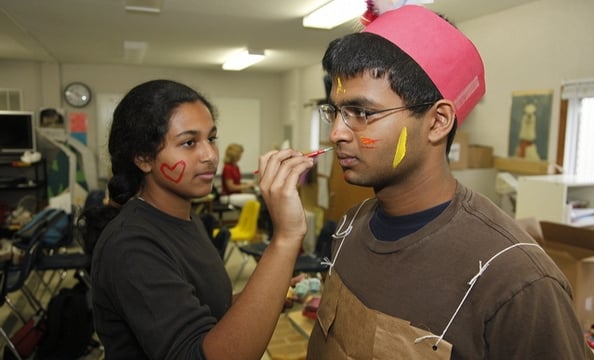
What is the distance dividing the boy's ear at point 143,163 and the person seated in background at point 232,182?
4959 mm

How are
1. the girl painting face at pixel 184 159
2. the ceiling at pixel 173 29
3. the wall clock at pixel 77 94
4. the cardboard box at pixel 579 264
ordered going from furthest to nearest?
the wall clock at pixel 77 94, the ceiling at pixel 173 29, the cardboard box at pixel 579 264, the girl painting face at pixel 184 159

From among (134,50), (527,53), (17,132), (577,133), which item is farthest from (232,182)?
(577,133)

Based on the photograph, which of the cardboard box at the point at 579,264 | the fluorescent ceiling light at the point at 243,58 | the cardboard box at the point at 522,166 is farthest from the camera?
the fluorescent ceiling light at the point at 243,58

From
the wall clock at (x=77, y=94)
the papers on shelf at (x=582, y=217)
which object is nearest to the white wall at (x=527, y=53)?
the papers on shelf at (x=582, y=217)

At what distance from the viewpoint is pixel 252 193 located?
6953 mm

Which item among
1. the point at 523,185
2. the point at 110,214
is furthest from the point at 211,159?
the point at 523,185

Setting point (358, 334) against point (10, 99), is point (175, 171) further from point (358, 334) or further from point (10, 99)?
point (10, 99)

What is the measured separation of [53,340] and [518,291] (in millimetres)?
3186

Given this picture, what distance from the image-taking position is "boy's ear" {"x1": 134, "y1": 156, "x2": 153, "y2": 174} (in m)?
1.24

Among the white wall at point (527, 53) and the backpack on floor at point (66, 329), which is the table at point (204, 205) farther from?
the backpack on floor at point (66, 329)

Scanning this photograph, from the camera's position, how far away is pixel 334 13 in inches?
135

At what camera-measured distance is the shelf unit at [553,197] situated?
2.55 meters

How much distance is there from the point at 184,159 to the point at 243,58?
499cm

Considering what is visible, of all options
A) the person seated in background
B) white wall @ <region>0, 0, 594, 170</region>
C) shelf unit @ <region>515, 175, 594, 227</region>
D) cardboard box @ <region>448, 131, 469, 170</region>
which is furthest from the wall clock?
shelf unit @ <region>515, 175, 594, 227</region>
